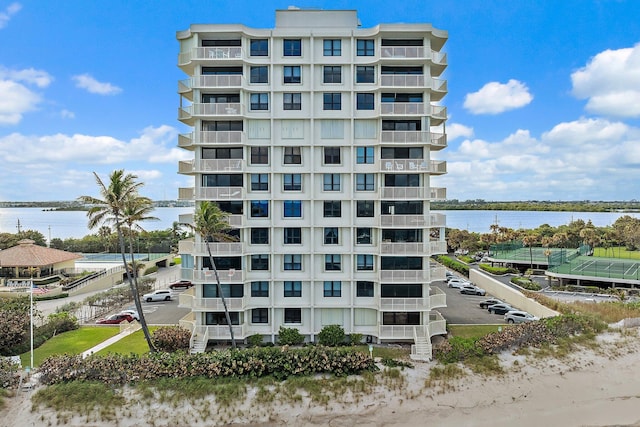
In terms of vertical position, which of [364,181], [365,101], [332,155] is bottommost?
[364,181]

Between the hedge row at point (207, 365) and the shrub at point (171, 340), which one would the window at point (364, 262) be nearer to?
the hedge row at point (207, 365)

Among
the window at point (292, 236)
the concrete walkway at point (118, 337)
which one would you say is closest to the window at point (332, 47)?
the window at point (292, 236)

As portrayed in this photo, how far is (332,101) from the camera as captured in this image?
27.8 m

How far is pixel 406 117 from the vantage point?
27.4 metres

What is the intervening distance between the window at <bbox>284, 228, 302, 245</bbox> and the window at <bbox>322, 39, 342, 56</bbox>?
40.2ft

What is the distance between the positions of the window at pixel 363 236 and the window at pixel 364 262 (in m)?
0.94

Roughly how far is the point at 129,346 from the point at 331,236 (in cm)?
1580

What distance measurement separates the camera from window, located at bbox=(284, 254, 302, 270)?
2808cm

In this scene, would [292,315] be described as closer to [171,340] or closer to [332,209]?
[332,209]

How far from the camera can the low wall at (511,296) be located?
3261cm

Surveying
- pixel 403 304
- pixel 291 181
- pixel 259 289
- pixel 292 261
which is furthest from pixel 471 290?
pixel 291 181

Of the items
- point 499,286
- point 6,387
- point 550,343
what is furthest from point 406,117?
point 6,387

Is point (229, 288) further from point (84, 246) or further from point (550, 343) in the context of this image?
point (84, 246)

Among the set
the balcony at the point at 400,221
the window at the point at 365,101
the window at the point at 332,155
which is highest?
the window at the point at 365,101
